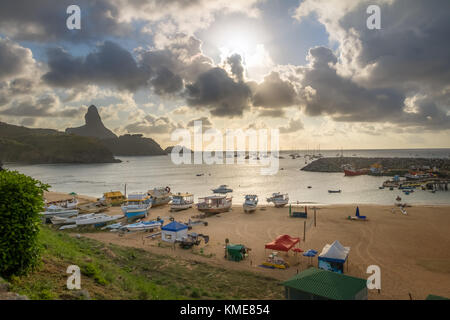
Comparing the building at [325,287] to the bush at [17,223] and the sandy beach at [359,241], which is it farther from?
the bush at [17,223]

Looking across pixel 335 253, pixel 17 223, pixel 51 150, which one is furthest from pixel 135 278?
pixel 51 150

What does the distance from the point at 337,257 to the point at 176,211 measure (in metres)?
28.9

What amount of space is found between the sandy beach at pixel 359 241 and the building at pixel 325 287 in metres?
3.42

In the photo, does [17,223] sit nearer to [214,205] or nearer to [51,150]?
[214,205]

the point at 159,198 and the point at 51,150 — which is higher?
the point at 51,150

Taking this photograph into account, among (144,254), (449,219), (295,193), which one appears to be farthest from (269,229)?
(295,193)

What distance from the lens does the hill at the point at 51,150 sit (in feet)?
579

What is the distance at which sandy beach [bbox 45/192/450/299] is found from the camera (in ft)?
53.4

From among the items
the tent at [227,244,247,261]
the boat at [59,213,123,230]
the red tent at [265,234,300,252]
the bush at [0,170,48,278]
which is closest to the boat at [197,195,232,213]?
the boat at [59,213,123,230]

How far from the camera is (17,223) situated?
7.51 meters

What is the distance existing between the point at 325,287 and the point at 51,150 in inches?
8575

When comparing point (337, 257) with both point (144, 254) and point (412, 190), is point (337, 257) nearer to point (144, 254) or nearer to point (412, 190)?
point (144, 254)

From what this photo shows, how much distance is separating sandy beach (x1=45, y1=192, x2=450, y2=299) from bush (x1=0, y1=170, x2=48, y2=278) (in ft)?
40.9
